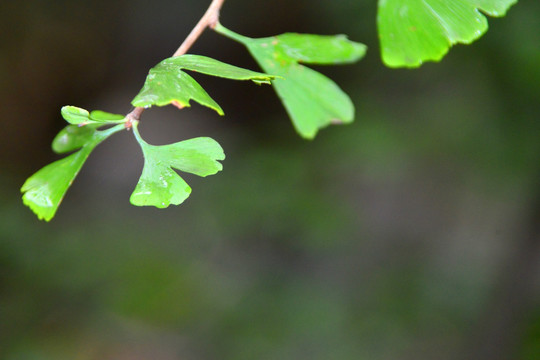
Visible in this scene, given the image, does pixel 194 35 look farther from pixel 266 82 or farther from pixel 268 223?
pixel 268 223

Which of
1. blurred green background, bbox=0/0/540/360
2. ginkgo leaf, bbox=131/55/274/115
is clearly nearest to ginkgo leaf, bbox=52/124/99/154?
ginkgo leaf, bbox=131/55/274/115

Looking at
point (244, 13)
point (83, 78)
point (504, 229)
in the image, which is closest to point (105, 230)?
point (83, 78)

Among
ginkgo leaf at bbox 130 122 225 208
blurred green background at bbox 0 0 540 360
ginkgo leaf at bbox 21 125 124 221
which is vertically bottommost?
blurred green background at bbox 0 0 540 360

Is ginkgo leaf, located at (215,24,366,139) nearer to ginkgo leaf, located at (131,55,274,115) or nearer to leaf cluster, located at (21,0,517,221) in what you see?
leaf cluster, located at (21,0,517,221)

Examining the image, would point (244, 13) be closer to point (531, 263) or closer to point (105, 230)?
point (105, 230)

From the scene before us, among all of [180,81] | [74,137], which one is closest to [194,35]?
[180,81]

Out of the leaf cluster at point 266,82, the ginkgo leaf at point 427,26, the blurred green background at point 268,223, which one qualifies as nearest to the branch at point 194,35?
the leaf cluster at point 266,82
